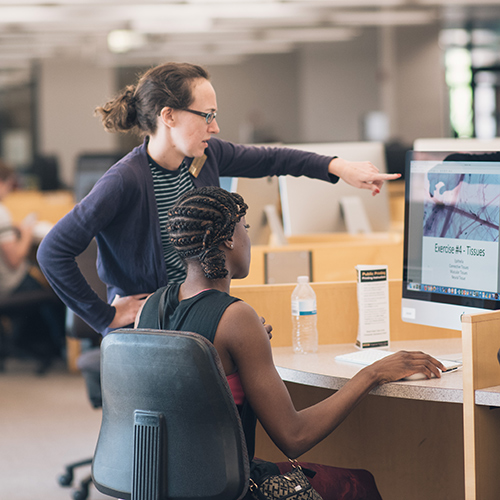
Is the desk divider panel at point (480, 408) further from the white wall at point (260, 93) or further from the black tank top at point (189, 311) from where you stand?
the white wall at point (260, 93)

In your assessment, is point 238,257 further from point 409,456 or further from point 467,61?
point 467,61

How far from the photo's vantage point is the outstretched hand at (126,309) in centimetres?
186

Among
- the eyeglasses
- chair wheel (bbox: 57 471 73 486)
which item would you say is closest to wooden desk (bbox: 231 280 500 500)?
the eyeglasses

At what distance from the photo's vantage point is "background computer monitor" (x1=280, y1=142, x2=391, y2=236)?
2885 millimetres

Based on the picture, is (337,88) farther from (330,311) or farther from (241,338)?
(241,338)

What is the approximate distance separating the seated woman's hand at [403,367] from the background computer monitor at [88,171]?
357 centimetres

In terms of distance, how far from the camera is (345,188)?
2.95 metres

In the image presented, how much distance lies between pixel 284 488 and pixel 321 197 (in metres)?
1.77

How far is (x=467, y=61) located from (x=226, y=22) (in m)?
3.11

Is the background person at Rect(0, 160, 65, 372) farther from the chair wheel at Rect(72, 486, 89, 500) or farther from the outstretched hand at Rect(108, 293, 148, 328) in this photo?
the outstretched hand at Rect(108, 293, 148, 328)

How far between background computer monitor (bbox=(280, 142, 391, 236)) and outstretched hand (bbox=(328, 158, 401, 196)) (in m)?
0.83

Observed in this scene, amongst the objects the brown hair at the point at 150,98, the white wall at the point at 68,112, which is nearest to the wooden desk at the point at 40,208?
the white wall at the point at 68,112

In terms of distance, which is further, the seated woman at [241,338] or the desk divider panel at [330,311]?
the desk divider panel at [330,311]

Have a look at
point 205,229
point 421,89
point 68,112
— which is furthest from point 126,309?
point 421,89
